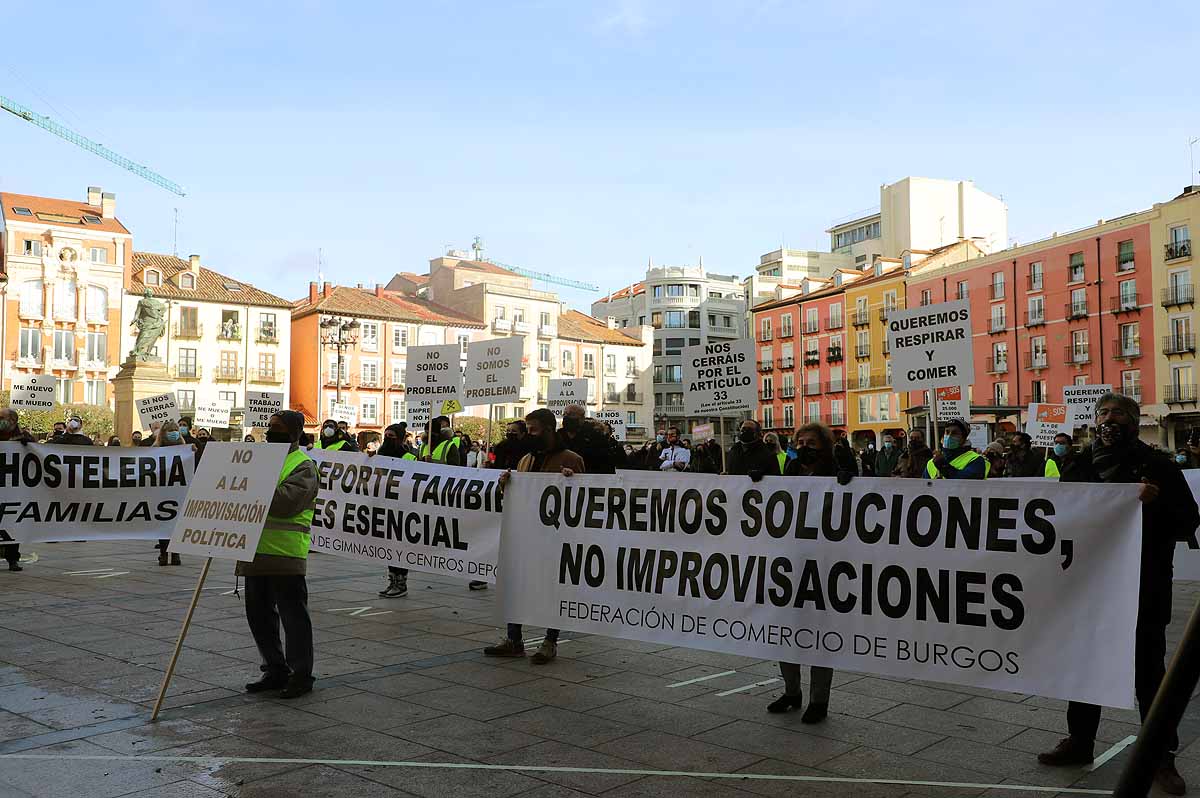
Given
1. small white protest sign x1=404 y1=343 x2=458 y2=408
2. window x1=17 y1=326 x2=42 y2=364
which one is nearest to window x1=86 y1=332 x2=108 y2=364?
window x1=17 y1=326 x2=42 y2=364

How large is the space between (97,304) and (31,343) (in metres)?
4.30

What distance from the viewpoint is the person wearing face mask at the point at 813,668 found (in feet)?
20.6

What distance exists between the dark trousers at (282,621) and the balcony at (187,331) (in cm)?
6442

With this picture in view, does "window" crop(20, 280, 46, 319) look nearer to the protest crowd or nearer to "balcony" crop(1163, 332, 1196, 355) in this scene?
the protest crowd

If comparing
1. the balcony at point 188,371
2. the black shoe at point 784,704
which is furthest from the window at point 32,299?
the black shoe at point 784,704

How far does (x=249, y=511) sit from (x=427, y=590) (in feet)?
18.9

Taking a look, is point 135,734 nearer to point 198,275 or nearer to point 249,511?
point 249,511

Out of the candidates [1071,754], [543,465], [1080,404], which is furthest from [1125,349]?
[1071,754]

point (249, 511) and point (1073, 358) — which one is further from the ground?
point (1073, 358)

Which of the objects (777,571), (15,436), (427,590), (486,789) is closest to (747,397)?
(427,590)

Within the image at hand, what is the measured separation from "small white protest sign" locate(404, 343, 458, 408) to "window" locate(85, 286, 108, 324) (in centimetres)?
5423

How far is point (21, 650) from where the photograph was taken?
8219mm

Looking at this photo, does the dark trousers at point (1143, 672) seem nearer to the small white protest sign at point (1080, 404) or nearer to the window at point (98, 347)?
the small white protest sign at point (1080, 404)

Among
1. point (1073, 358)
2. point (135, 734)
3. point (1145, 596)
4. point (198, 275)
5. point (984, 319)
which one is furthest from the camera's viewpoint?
point (198, 275)
